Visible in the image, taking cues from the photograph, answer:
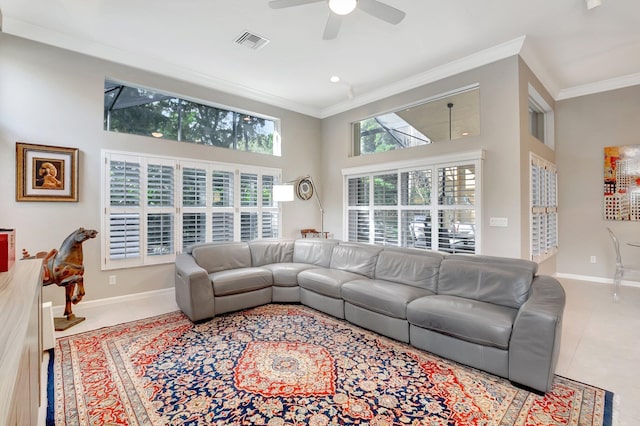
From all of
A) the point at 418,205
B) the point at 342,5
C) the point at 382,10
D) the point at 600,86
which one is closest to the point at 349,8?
the point at 342,5

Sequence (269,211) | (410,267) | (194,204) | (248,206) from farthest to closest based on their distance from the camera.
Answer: (269,211), (248,206), (194,204), (410,267)

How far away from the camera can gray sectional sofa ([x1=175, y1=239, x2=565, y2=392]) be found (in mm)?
2172

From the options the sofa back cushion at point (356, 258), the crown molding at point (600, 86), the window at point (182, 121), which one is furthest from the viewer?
the crown molding at point (600, 86)

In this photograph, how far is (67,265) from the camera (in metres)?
3.14

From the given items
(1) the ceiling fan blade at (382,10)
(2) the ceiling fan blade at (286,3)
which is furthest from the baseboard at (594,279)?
(2) the ceiling fan blade at (286,3)

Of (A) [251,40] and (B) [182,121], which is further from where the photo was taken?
(B) [182,121]

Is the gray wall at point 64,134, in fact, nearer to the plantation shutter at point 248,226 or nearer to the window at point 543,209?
the plantation shutter at point 248,226

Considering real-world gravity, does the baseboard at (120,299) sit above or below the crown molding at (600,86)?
below

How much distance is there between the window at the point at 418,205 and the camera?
4207mm

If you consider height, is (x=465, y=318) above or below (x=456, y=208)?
below

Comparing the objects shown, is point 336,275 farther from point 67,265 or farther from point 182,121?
point 182,121

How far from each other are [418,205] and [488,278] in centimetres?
206

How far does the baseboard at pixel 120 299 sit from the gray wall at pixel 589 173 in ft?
21.8

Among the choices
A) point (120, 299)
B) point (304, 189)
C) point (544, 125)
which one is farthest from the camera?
point (304, 189)
